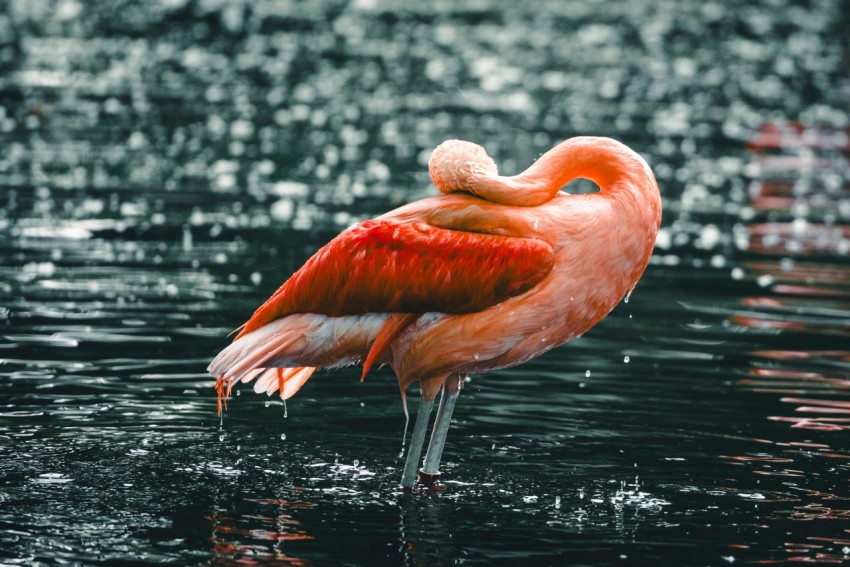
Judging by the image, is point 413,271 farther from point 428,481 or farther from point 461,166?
point 428,481

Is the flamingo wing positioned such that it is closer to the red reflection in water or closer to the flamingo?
the flamingo

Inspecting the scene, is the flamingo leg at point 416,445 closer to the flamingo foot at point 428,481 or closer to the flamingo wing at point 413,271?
the flamingo foot at point 428,481

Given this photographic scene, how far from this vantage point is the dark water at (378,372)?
711 centimetres

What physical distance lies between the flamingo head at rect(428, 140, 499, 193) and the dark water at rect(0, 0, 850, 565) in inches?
62.0

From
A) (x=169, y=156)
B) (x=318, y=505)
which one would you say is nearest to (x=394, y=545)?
(x=318, y=505)

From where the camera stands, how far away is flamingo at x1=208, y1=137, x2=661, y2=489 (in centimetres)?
708

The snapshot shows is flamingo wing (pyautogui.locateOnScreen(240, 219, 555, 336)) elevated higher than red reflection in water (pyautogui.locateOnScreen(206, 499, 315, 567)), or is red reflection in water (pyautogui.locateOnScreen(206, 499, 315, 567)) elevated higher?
flamingo wing (pyautogui.locateOnScreen(240, 219, 555, 336))

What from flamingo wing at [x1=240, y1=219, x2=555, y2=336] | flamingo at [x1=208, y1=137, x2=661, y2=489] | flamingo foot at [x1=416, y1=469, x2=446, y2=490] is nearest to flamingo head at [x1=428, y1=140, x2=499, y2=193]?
flamingo at [x1=208, y1=137, x2=661, y2=489]

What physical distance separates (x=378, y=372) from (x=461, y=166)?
Answer: 150 inches

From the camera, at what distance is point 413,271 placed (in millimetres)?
7250

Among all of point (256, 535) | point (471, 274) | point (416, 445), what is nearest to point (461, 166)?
point (471, 274)

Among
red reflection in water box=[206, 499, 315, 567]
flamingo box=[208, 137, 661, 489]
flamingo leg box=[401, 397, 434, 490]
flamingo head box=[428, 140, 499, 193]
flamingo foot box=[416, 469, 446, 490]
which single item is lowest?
red reflection in water box=[206, 499, 315, 567]

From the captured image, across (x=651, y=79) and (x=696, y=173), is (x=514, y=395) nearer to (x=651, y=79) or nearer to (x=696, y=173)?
(x=696, y=173)

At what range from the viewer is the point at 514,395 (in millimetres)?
9984
